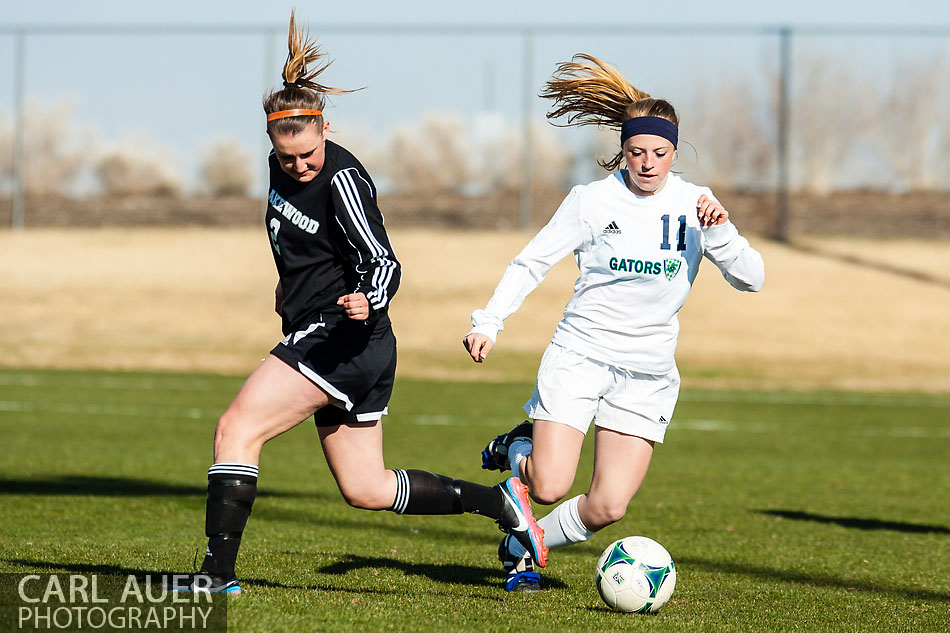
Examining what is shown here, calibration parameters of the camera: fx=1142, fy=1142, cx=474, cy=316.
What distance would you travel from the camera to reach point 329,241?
182 inches

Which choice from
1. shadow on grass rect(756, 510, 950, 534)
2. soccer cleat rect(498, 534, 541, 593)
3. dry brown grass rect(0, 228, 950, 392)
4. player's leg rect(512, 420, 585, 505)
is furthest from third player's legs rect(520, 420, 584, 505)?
dry brown grass rect(0, 228, 950, 392)

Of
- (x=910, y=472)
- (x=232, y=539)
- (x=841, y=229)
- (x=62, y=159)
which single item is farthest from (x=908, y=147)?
(x=232, y=539)

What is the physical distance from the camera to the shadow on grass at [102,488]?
26.1 ft

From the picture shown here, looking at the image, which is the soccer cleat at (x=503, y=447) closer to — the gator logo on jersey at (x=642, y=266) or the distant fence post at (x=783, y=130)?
the gator logo on jersey at (x=642, y=266)

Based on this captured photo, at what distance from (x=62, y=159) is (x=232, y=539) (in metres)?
25.5

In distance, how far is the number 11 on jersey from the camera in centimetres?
516

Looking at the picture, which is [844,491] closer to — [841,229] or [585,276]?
[585,276]

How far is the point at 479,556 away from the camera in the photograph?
20.4 feet

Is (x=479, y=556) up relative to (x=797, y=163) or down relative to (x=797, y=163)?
down

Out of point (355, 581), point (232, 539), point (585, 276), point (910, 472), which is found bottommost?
point (910, 472)

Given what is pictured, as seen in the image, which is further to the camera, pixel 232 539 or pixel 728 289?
pixel 728 289

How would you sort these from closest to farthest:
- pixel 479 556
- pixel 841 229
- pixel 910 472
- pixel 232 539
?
1. pixel 232 539
2. pixel 479 556
3. pixel 910 472
4. pixel 841 229

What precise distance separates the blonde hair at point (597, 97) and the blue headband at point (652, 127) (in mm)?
92

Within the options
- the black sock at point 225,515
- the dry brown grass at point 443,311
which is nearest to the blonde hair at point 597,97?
the black sock at point 225,515
